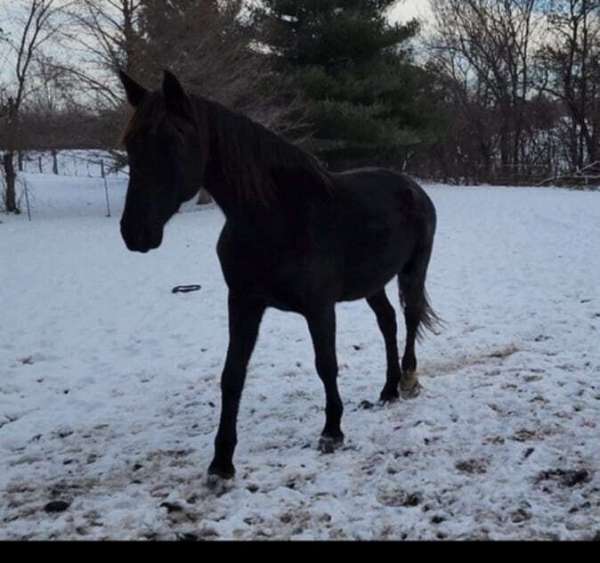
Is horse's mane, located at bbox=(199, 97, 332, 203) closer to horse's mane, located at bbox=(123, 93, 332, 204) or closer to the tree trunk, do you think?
horse's mane, located at bbox=(123, 93, 332, 204)

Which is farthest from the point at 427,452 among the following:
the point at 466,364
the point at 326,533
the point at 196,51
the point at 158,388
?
the point at 196,51

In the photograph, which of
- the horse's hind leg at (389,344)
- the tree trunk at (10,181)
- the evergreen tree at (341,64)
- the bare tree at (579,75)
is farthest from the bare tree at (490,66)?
the horse's hind leg at (389,344)

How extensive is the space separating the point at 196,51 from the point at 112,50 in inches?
110

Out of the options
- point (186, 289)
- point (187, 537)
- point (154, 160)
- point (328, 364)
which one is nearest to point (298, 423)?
point (328, 364)

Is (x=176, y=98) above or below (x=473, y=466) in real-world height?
above

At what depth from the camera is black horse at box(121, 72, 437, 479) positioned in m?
2.54

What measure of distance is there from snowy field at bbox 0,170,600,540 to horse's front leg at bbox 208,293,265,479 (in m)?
0.17

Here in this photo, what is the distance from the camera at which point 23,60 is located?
2067cm

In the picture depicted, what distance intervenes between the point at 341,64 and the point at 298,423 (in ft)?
60.9

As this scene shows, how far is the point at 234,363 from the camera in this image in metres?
3.03

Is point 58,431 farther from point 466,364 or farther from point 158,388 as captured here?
point 466,364

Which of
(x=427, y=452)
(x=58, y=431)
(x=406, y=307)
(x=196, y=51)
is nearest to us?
(x=427, y=452)

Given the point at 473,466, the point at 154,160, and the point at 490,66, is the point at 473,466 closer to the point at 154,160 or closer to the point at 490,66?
the point at 154,160

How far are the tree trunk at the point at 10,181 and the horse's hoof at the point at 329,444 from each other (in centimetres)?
2027
